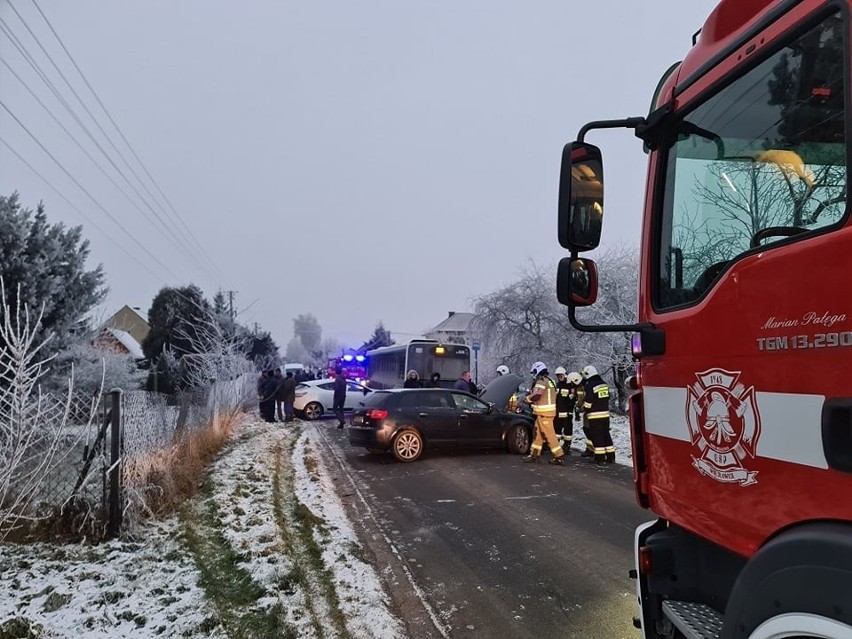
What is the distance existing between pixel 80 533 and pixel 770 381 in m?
6.23

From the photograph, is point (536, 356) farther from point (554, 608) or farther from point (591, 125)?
point (591, 125)

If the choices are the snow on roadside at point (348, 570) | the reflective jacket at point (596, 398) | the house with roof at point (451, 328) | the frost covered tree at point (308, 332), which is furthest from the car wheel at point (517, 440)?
the frost covered tree at point (308, 332)

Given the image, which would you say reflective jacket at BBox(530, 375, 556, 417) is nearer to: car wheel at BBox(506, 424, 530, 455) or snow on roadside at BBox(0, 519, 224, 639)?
car wheel at BBox(506, 424, 530, 455)

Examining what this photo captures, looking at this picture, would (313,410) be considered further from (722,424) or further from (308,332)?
(308,332)

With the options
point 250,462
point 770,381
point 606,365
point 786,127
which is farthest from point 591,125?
point 606,365

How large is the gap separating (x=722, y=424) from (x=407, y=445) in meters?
9.57

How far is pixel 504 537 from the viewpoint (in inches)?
240

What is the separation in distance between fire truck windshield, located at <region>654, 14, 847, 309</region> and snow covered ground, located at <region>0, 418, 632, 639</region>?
10.3 ft

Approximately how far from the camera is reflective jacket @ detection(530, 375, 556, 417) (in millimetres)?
10336

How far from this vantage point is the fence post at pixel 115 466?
583 cm

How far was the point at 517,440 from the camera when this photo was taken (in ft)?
39.3

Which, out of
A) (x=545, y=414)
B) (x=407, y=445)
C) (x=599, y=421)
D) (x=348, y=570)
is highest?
(x=545, y=414)

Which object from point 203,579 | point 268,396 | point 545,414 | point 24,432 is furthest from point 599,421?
point 268,396

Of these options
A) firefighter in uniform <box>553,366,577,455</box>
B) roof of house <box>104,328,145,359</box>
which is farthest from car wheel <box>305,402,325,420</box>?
firefighter in uniform <box>553,366,577,455</box>
